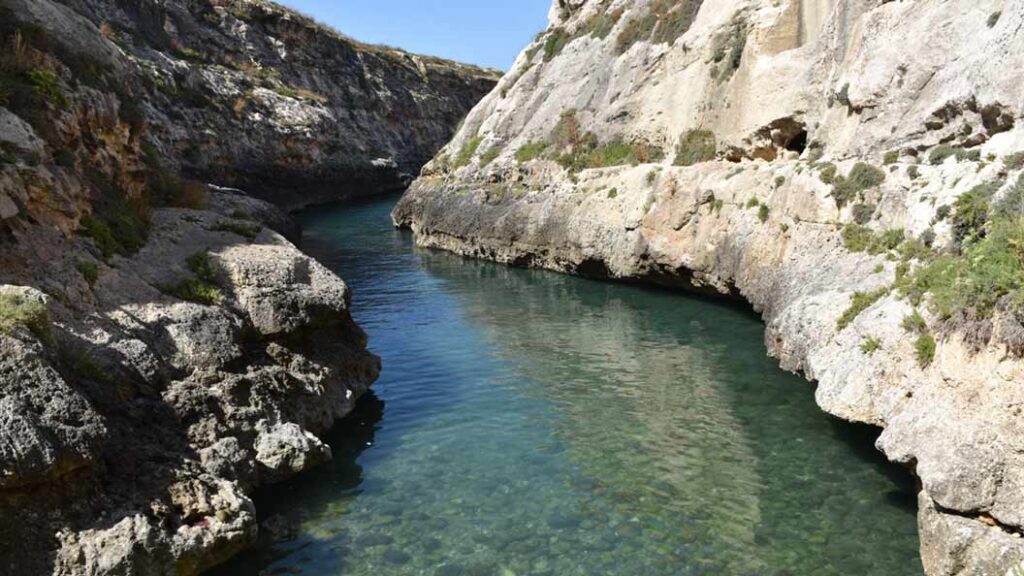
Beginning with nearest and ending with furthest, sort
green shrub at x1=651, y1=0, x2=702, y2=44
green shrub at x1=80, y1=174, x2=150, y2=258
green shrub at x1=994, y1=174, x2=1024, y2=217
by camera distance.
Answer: green shrub at x1=994, y1=174, x2=1024, y2=217 → green shrub at x1=80, y1=174, x2=150, y2=258 → green shrub at x1=651, y1=0, x2=702, y2=44

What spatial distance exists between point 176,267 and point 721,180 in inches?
809

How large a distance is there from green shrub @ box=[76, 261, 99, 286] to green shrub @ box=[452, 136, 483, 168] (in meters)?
37.5

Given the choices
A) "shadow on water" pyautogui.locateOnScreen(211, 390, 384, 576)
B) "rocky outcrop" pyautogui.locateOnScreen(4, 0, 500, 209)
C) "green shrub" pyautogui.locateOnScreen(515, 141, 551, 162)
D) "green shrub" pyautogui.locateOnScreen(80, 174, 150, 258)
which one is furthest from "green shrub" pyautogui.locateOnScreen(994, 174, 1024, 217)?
"rocky outcrop" pyautogui.locateOnScreen(4, 0, 500, 209)

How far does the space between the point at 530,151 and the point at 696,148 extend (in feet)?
42.1

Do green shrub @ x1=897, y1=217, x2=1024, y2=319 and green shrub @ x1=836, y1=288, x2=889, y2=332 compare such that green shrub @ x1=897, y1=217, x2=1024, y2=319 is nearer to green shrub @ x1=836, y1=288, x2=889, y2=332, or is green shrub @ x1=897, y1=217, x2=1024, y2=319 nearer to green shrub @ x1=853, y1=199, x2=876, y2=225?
green shrub @ x1=836, y1=288, x2=889, y2=332

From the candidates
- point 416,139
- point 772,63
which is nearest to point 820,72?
point 772,63

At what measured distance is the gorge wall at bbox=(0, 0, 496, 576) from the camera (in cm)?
945

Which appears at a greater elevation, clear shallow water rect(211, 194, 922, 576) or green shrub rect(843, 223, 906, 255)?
green shrub rect(843, 223, 906, 255)

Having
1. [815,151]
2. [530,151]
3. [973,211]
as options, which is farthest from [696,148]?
[973,211]

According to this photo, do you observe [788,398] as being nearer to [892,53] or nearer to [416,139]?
[892,53]

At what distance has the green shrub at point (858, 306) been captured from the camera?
1514 centimetres

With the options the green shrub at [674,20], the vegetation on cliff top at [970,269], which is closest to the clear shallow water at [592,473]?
the vegetation on cliff top at [970,269]

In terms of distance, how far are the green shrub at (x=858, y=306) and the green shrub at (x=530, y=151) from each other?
2907 centimetres

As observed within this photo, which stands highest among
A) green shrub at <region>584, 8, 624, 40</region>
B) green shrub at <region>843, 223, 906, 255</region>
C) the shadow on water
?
green shrub at <region>584, 8, 624, 40</region>
